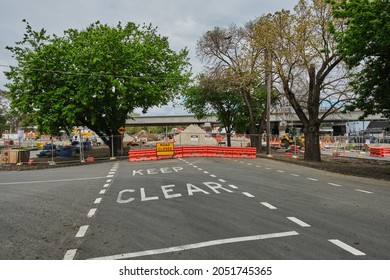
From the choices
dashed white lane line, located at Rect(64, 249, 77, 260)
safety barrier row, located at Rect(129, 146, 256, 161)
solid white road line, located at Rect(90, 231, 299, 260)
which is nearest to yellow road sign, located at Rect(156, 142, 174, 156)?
safety barrier row, located at Rect(129, 146, 256, 161)

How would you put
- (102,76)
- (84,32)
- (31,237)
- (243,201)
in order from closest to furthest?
(31,237) < (243,201) < (102,76) < (84,32)

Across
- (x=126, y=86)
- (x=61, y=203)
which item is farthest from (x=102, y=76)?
(x=61, y=203)

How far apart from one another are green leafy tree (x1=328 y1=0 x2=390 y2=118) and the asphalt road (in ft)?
19.0

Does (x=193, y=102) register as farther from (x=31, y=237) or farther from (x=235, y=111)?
(x=31, y=237)

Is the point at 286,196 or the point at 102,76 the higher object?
the point at 102,76

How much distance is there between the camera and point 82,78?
84.5 feet

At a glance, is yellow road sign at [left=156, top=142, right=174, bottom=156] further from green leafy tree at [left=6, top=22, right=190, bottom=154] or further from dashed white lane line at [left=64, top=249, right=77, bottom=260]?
dashed white lane line at [left=64, top=249, right=77, bottom=260]

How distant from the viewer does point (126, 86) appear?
88.7 feet

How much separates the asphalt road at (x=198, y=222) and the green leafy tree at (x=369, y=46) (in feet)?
19.0

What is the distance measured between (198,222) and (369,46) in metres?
11.5

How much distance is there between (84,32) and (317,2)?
1910 centimetres

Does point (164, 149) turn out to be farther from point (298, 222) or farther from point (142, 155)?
point (298, 222)

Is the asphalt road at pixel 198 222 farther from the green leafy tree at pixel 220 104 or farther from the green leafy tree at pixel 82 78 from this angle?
the green leafy tree at pixel 220 104

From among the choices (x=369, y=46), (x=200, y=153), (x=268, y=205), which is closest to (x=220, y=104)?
(x=200, y=153)
